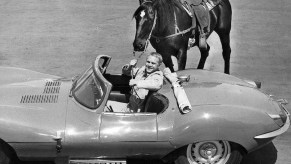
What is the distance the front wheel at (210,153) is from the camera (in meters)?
6.48

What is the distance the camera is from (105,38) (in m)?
12.3

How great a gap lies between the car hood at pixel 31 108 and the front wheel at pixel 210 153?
1619mm

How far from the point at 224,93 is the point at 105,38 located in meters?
5.98

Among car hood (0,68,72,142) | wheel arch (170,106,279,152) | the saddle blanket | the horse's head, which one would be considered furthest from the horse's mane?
wheel arch (170,106,279,152)

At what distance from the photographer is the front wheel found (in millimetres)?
6477

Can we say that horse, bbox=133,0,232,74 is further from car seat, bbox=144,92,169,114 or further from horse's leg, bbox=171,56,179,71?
car seat, bbox=144,92,169,114

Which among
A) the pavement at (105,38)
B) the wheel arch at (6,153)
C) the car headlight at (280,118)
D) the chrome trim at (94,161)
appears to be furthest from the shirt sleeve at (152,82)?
the pavement at (105,38)

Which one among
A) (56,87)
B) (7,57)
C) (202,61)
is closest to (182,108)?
(56,87)

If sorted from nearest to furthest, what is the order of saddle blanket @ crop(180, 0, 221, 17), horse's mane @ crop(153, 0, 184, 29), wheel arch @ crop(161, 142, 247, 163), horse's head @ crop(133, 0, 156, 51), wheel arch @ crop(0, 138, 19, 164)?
wheel arch @ crop(0, 138, 19, 164) → wheel arch @ crop(161, 142, 247, 163) → horse's head @ crop(133, 0, 156, 51) → horse's mane @ crop(153, 0, 184, 29) → saddle blanket @ crop(180, 0, 221, 17)

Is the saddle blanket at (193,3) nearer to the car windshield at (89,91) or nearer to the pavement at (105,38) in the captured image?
the pavement at (105,38)

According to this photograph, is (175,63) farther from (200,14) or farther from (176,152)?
(176,152)

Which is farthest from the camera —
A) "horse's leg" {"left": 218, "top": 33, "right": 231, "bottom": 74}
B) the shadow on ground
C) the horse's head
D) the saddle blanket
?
"horse's leg" {"left": 218, "top": 33, "right": 231, "bottom": 74}

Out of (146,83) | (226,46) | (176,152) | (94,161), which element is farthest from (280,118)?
(226,46)

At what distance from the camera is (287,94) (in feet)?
31.8
